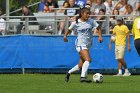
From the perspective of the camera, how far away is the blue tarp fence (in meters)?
28.1

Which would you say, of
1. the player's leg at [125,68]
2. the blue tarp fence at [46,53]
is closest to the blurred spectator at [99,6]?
the blue tarp fence at [46,53]

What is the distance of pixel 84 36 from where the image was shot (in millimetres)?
21859

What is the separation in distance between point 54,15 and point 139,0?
4.64 meters

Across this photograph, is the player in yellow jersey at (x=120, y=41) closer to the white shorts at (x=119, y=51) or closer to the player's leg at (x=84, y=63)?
the white shorts at (x=119, y=51)

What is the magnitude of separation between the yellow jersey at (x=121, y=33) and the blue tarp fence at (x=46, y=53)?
1.03 metres

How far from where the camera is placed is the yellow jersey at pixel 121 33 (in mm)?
26906

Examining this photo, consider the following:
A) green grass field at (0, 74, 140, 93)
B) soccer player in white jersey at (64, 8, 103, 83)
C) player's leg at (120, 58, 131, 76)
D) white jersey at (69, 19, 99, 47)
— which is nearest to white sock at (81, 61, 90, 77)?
soccer player in white jersey at (64, 8, 103, 83)

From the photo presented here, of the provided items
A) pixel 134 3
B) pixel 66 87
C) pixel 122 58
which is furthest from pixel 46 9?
pixel 66 87

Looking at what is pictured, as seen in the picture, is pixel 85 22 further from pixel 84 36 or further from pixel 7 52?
pixel 7 52

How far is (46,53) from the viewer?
28.4 meters

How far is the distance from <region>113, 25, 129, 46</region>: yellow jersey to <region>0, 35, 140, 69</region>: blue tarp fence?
103 centimetres

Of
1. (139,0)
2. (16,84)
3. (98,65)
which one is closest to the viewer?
(16,84)

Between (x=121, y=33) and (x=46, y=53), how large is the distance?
3.47 metres

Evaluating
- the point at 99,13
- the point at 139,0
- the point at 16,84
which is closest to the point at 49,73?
the point at 99,13
